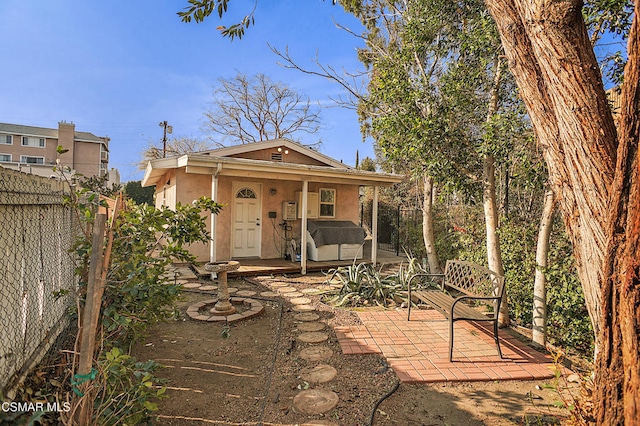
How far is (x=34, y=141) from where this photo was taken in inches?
1398

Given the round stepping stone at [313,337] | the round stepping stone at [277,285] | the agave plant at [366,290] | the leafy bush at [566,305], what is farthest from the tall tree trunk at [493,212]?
the round stepping stone at [277,285]

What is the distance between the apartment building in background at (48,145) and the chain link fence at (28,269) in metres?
37.4

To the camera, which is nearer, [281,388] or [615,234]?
[615,234]

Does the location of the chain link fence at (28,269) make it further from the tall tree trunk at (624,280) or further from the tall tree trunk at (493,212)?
the tall tree trunk at (493,212)

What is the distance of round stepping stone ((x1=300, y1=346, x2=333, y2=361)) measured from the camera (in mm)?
3636

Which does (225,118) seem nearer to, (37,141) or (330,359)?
(330,359)

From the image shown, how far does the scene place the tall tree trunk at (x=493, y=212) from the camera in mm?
4691

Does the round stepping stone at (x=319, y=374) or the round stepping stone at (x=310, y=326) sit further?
the round stepping stone at (x=310, y=326)

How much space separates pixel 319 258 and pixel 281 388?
5.85 meters

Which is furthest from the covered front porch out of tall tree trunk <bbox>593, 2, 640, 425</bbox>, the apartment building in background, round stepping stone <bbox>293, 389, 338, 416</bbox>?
the apartment building in background

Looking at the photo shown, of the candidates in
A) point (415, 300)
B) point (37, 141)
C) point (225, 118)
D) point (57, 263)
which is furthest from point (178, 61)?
point (37, 141)

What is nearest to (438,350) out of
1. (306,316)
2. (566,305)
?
(566,305)

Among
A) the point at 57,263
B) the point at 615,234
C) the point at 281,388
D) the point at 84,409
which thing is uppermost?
the point at 615,234

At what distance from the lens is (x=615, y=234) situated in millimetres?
1283
